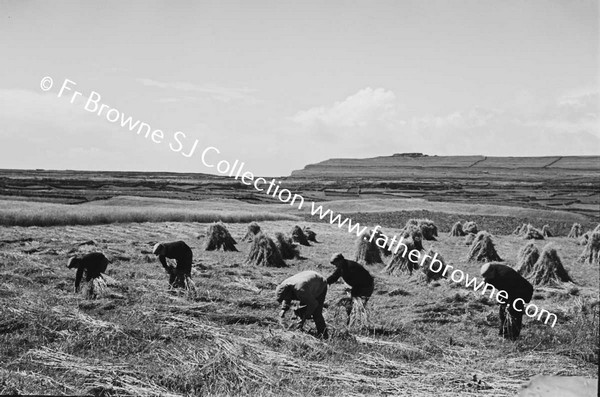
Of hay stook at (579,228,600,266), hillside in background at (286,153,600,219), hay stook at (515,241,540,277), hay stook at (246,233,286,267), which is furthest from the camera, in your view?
hay stook at (579,228,600,266)

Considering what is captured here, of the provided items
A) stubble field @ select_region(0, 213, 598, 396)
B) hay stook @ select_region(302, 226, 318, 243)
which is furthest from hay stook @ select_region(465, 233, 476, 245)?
hay stook @ select_region(302, 226, 318, 243)

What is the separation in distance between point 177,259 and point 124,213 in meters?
1.12

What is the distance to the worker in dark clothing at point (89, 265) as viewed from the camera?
672 cm

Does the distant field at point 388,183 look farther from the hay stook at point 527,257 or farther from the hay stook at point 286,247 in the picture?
the hay stook at point 527,257

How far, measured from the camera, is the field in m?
5.35

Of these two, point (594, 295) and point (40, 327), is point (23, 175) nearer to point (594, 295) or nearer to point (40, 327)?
point (40, 327)

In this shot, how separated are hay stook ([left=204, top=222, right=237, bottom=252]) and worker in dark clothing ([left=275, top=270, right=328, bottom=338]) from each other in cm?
204

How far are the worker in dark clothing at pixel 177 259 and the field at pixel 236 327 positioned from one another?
0.15 metres

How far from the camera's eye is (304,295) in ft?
19.6

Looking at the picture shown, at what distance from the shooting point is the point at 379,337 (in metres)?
6.45

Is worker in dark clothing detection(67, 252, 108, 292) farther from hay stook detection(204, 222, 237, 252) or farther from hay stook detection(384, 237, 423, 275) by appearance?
hay stook detection(384, 237, 423, 275)

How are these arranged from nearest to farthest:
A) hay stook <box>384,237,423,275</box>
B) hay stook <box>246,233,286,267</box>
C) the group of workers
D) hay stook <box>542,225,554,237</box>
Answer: the group of workers, hay stook <box>246,233,286,267</box>, hay stook <box>384,237,423,275</box>, hay stook <box>542,225,554,237</box>

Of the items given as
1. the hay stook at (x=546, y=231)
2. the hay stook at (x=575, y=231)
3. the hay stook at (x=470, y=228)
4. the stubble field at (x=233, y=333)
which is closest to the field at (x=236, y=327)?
the stubble field at (x=233, y=333)

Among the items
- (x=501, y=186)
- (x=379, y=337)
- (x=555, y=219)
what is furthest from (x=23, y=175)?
(x=555, y=219)
